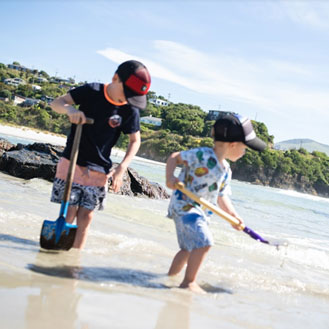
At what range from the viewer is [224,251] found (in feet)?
15.7

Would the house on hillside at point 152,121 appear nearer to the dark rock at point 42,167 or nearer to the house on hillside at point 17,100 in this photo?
the house on hillside at point 17,100

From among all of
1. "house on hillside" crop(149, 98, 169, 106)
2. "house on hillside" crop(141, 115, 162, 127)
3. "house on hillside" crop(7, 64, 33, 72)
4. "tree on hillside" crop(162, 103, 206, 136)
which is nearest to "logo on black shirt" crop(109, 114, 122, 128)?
"tree on hillside" crop(162, 103, 206, 136)

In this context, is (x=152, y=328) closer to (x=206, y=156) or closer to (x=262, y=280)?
(x=206, y=156)

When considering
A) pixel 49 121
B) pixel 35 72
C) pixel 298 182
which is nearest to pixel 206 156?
pixel 49 121

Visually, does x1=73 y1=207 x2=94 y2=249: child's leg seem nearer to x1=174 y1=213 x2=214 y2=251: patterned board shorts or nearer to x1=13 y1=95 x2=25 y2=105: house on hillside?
x1=174 y1=213 x2=214 y2=251: patterned board shorts

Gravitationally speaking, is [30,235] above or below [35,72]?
below

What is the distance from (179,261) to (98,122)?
1.16 m

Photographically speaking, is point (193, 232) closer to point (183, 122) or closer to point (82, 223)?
point (82, 223)

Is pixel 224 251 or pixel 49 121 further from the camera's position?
pixel 49 121

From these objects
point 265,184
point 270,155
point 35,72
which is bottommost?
point 265,184

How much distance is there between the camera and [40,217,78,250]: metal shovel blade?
308 cm

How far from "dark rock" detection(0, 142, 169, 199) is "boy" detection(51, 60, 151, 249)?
526 centimetres

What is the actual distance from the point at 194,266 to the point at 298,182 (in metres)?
99.7

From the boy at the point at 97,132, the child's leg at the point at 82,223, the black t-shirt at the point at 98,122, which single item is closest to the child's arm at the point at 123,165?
the boy at the point at 97,132
